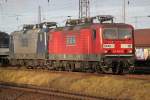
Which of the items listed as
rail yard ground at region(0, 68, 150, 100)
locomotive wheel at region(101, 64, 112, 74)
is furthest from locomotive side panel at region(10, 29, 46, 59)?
locomotive wheel at region(101, 64, 112, 74)

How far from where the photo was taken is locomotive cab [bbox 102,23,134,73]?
92.9 feet

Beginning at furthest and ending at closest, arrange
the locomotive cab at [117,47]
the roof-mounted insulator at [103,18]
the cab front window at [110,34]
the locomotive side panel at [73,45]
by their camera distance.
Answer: the roof-mounted insulator at [103,18] → the locomotive side panel at [73,45] → the cab front window at [110,34] → the locomotive cab at [117,47]

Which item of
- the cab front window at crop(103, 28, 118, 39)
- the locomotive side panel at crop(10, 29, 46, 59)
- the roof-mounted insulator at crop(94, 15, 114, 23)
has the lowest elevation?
the locomotive side panel at crop(10, 29, 46, 59)

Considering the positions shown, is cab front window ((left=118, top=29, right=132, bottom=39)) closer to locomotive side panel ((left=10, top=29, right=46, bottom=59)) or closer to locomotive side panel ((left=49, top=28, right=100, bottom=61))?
locomotive side panel ((left=49, top=28, right=100, bottom=61))

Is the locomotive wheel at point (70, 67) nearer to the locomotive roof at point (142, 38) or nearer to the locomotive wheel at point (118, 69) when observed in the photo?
the locomotive wheel at point (118, 69)

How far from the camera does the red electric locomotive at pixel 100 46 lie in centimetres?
2845

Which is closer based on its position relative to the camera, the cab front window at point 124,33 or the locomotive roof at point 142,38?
the cab front window at point 124,33

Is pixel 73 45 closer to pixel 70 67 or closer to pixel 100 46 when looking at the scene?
pixel 70 67

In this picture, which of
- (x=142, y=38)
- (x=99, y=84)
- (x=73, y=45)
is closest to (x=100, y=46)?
(x=73, y=45)

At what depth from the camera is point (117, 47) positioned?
28.8 meters

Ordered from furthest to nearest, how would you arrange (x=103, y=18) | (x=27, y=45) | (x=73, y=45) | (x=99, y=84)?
1. (x=27, y=45)
2. (x=73, y=45)
3. (x=103, y=18)
4. (x=99, y=84)

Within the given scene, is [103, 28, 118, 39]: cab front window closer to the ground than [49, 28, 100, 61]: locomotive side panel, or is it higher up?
higher up

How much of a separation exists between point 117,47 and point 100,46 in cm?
124

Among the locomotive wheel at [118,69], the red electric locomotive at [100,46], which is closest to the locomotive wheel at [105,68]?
the red electric locomotive at [100,46]
